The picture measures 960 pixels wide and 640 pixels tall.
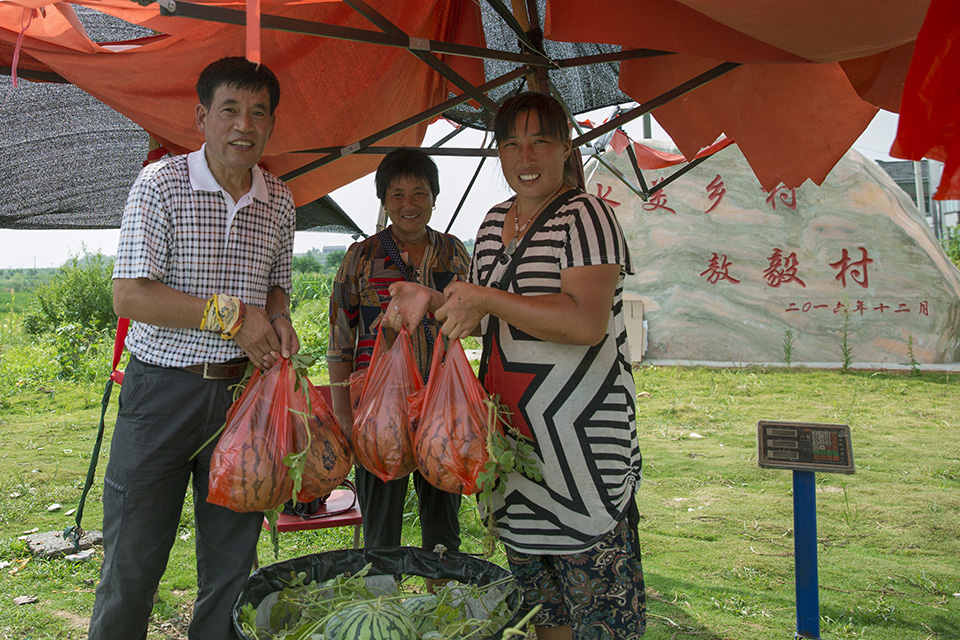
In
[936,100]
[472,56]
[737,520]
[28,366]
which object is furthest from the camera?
[28,366]

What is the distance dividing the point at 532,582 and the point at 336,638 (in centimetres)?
70

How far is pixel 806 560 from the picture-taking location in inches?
95.3

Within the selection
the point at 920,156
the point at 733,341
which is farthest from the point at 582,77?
the point at 733,341

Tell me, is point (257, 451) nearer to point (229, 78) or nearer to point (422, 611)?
point (422, 611)

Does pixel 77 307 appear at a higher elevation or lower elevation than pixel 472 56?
lower

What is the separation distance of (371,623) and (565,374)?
756 mm

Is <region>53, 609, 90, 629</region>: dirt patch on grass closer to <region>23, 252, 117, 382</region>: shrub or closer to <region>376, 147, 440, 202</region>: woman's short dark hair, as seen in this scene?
<region>376, 147, 440, 202</region>: woman's short dark hair

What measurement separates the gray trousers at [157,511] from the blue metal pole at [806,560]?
1.85m

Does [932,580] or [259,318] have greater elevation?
[259,318]

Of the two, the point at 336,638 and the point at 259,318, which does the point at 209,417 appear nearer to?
the point at 259,318

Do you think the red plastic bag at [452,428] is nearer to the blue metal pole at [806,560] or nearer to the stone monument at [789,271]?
the blue metal pole at [806,560]

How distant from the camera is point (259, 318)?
5.75ft

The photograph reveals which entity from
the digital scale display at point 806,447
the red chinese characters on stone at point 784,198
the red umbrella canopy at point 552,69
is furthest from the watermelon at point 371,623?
the red chinese characters on stone at point 784,198

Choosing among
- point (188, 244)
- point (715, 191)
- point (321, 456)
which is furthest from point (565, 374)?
point (715, 191)
